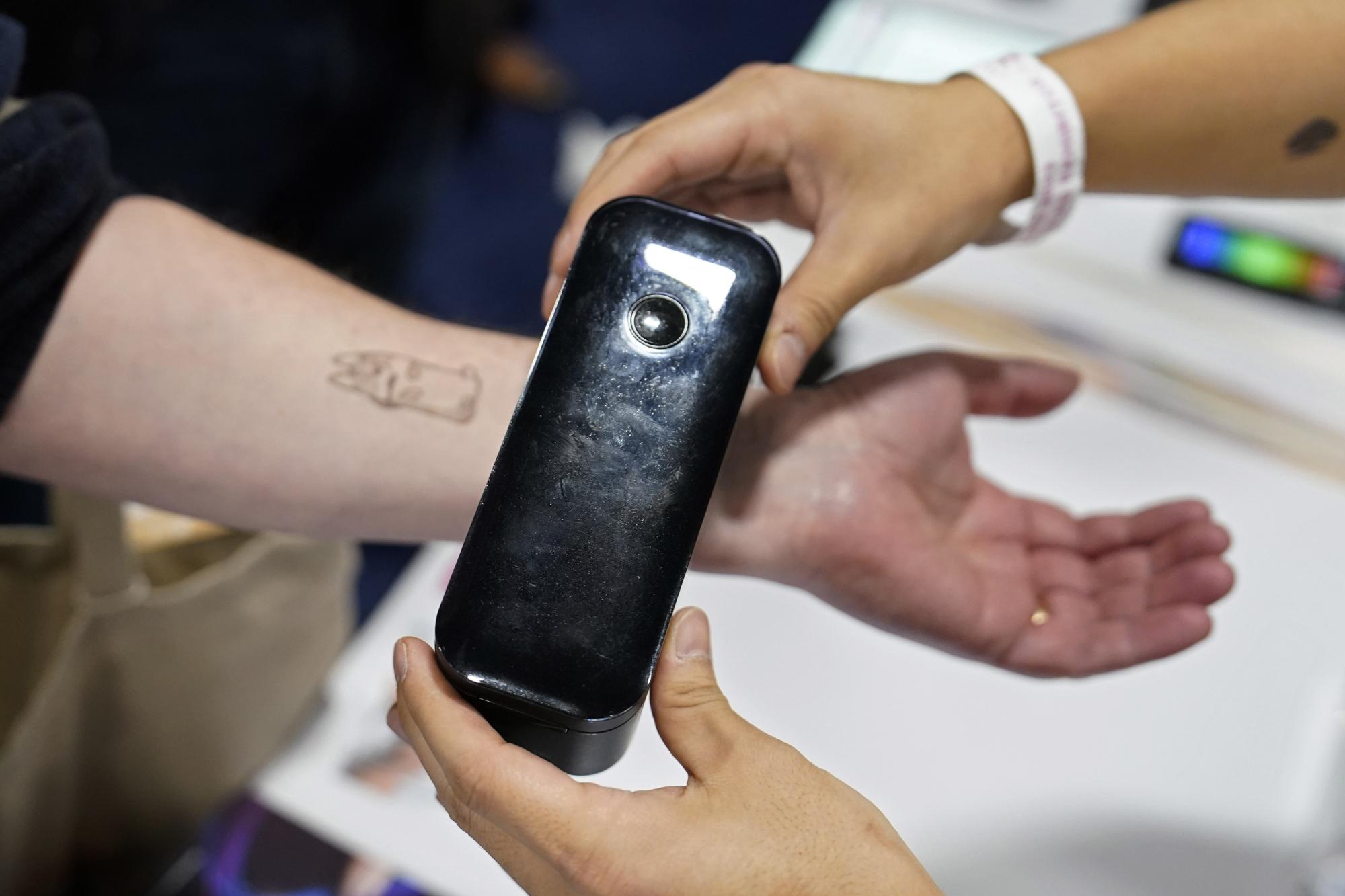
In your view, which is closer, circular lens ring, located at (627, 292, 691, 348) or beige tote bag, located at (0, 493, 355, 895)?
circular lens ring, located at (627, 292, 691, 348)

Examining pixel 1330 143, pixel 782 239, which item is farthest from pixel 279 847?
pixel 1330 143

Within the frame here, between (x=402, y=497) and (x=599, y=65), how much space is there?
1.11 metres

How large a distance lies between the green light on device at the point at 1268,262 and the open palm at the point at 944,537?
27 centimetres

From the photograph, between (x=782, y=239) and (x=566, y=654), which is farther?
(x=782, y=239)

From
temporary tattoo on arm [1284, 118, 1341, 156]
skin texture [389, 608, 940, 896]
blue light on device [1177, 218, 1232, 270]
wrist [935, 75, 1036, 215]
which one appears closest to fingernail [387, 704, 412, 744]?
skin texture [389, 608, 940, 896]

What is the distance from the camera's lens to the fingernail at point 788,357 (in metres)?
0.42

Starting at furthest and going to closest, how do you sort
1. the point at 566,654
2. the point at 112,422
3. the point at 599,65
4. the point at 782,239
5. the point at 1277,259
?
the point at 599,65 → the point at 1277,259 → the point at 782,239 → the point at 112,422 → the point at 566,654

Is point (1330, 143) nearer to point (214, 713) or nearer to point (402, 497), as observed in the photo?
point (402, 497)

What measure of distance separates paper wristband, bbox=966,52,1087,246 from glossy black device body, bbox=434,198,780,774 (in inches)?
7.9

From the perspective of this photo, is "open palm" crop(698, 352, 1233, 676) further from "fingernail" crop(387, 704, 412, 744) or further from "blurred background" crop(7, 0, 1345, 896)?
"fingernail" crop(387, 704, 412, 744)

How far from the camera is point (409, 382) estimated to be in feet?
1.75

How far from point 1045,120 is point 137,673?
572 mm

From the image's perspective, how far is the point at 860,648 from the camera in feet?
1.92

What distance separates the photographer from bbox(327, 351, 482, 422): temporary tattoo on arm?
53 centimetres
